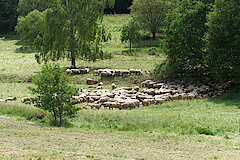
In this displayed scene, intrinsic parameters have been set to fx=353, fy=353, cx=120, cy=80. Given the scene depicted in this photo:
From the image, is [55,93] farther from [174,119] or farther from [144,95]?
[144,95]

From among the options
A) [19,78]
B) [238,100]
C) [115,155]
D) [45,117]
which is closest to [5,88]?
[19,78]

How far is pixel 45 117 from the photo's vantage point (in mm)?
23844

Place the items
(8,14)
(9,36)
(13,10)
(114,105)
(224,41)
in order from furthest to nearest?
(8,14) < (13,10) < (9,36) < (224,41) < (114,105)

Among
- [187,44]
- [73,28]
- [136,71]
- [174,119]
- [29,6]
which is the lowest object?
[174,119]

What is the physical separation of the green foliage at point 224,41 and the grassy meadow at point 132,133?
2.24 metres

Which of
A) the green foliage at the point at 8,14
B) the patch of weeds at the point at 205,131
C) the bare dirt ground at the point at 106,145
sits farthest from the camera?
the green foliage at the point at 8,14

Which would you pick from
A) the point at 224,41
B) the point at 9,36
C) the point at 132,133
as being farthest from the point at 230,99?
the point at 9,36

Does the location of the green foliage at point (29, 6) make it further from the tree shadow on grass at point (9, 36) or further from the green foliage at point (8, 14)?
the green foliage at point (8, 14)

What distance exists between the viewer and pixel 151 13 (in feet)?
235

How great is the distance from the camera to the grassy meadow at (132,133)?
43.6 feet

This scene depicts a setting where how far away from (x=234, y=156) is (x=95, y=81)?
25711mm

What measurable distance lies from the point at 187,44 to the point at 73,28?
15887 millimetres

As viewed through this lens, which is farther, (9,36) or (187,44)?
(9,36)

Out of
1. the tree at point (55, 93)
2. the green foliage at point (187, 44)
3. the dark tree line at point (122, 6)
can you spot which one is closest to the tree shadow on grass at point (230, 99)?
the green foliage at point (187, 44)
